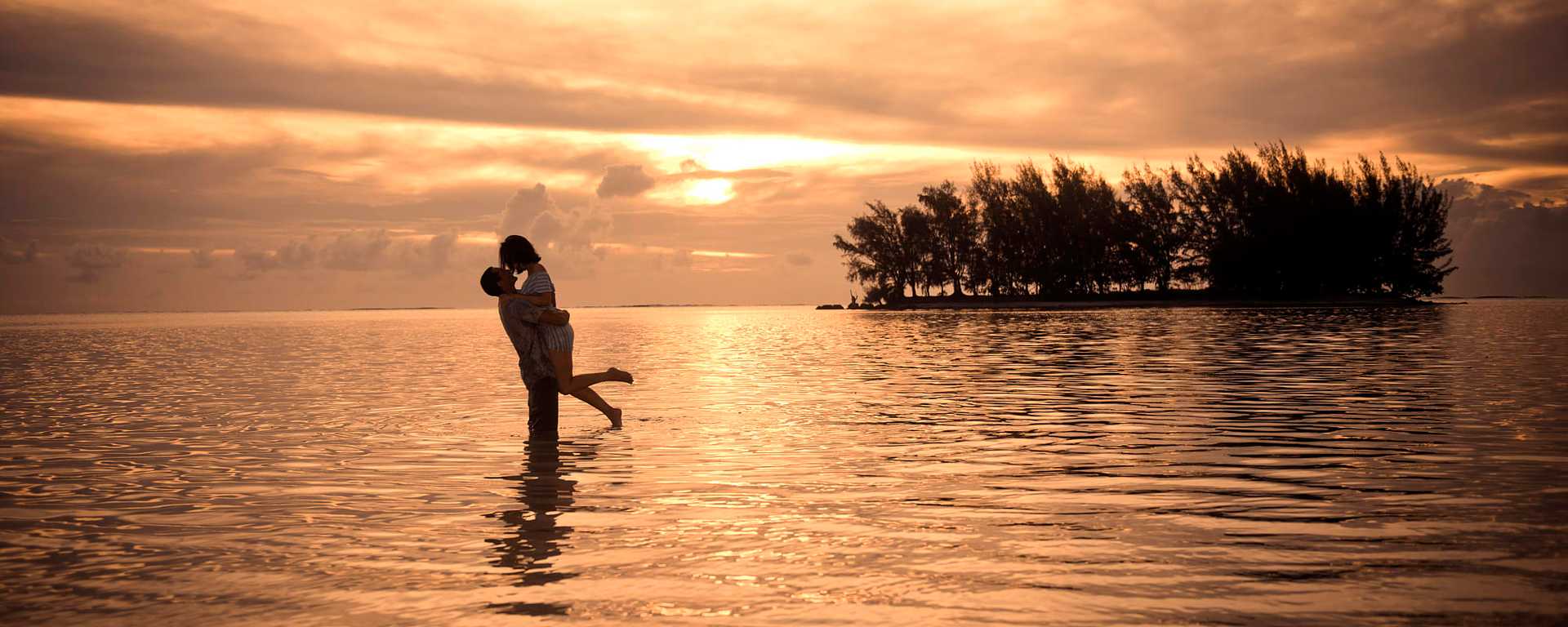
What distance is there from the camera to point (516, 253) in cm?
1396

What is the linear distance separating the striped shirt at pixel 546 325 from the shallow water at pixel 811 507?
1.21m

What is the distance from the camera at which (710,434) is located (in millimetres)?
14648

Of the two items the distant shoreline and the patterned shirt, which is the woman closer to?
the patterned shirt

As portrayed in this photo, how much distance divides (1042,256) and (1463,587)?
115 meters

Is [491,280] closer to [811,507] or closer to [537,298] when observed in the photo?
[537,298]

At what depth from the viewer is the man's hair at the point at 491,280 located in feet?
45.9

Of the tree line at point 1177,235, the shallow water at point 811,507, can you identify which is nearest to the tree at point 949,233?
the tree line at point 1177,235

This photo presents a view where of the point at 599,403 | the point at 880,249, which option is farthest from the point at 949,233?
the point at 599,403

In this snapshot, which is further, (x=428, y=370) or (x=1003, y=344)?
(x=1003, y=344)

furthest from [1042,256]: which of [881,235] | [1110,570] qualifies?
[1110,570]

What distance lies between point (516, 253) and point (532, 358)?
1.29 meters

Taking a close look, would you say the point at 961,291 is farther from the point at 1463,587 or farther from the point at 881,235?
the point at 1463,587

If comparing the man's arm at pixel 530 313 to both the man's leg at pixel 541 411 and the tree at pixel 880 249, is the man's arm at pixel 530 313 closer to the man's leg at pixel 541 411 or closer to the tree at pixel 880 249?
the man's leg at pixel 541 411

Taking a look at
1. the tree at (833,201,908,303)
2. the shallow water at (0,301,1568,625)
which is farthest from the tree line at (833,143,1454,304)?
the shallow water at (0,301,1568,625)
